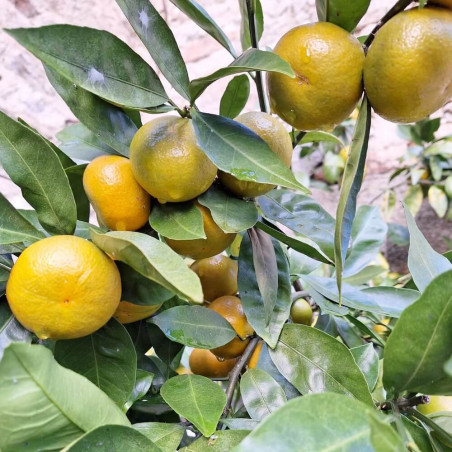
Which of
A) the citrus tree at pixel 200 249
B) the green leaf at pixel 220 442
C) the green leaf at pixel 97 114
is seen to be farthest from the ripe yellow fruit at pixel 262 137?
the green leaf at pixel 220 442

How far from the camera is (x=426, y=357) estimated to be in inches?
13.8

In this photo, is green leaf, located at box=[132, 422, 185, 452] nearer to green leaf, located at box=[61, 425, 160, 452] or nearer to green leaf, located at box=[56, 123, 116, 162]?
green leaf, located at box=[61, 425, 160, 452]

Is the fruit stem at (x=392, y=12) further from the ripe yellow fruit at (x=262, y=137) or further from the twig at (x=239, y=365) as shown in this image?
the twig at (x=239, y=365)

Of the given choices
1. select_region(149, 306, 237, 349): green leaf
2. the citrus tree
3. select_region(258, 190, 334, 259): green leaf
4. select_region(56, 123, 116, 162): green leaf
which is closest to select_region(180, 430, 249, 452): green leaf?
the citrus tree

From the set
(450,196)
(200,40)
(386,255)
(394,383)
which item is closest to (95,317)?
(394,383)

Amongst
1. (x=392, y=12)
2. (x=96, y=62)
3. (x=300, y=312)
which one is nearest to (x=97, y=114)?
(x=96, y=62)

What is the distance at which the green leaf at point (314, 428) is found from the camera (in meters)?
0.28

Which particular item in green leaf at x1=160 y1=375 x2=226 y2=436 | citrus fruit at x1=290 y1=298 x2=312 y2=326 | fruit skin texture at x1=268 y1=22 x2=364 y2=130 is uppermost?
fruit skin texture at x1=268 y1=22 x2=364 y2=130

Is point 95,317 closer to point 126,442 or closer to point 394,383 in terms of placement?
point 126,442

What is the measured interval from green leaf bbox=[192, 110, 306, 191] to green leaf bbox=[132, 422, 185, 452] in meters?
0.23

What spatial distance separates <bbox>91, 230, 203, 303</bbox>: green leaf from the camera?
313mm

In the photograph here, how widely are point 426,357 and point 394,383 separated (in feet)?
0.14

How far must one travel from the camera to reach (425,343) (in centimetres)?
35

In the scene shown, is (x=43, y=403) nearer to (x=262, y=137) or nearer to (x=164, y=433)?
(x=164, y=433)
